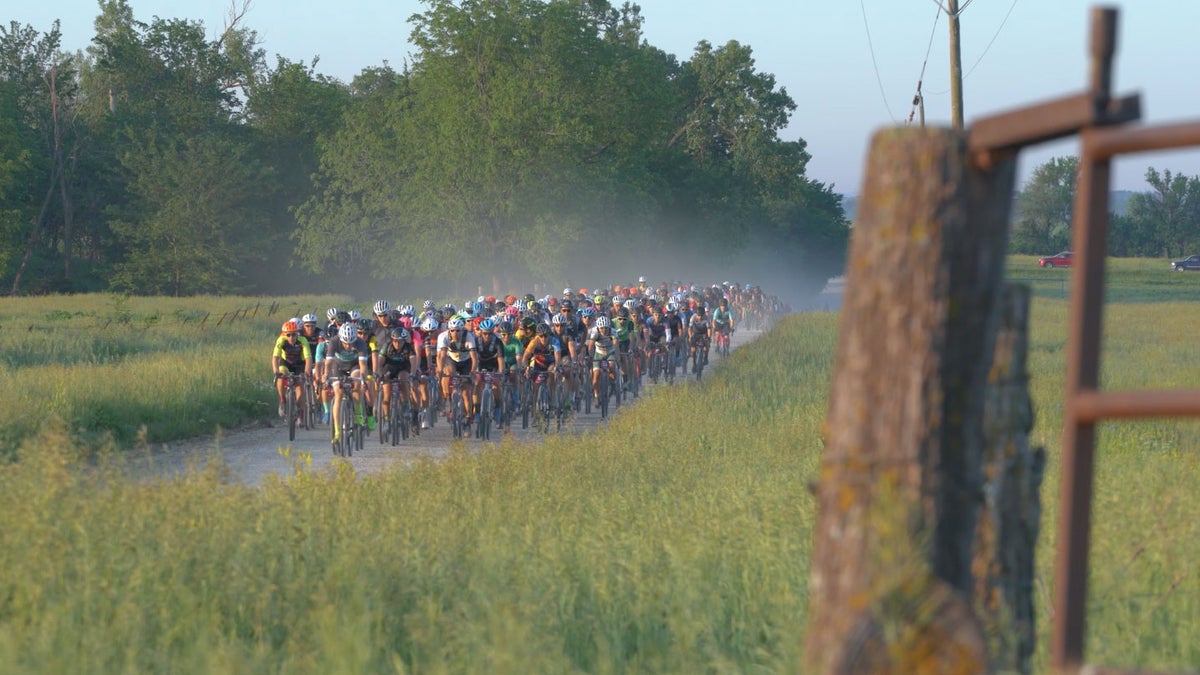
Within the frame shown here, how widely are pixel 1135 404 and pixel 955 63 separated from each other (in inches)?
802

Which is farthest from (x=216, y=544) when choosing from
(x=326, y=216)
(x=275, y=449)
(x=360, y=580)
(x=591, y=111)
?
(x=326, y=216)

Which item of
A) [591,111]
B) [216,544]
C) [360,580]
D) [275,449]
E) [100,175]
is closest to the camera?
[360,580]

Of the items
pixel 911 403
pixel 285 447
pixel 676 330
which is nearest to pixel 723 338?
pixel 676 330

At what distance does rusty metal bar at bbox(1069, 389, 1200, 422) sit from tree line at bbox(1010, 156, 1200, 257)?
5347 inches

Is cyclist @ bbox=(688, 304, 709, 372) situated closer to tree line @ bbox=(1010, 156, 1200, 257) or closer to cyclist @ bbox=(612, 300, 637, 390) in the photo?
cyclist @ bbox=(612, 300, 637, 390)

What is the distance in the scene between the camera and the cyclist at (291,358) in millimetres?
21406

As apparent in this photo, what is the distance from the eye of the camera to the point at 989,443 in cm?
363

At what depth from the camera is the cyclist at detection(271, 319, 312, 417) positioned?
70.2ft

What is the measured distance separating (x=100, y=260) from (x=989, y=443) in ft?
268

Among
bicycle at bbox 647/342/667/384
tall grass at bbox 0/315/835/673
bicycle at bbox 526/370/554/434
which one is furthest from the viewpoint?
bicycle at bbox 647/342/667/384

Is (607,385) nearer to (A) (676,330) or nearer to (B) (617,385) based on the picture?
(B) (617,385)

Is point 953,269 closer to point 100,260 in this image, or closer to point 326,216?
point 326,216

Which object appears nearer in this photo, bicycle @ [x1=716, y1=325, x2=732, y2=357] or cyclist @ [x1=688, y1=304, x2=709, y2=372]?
cyclist @ [x1=688, y1=304, x2=709, y2=372]

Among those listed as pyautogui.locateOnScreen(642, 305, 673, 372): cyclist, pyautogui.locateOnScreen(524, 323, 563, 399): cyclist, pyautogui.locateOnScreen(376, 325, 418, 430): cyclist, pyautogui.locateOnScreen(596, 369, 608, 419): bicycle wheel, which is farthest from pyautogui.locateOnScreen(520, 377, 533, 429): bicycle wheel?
pyautogui.locateOnScreen(642, 305, 673, 372): cyclist
